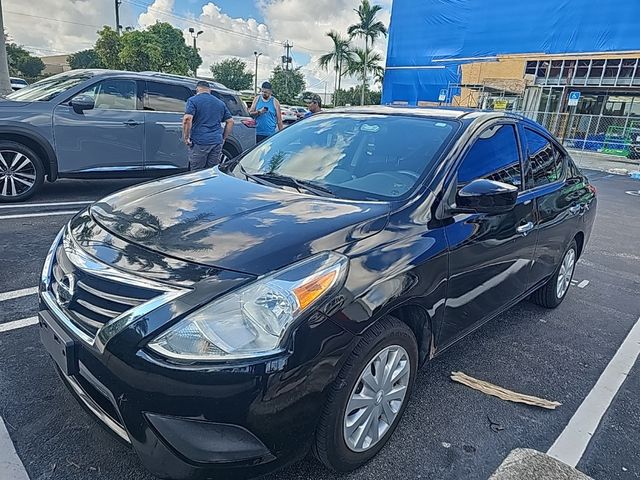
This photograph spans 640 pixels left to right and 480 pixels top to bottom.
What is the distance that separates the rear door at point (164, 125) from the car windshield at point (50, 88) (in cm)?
87

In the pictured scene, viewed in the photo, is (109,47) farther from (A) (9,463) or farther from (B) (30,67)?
(A) (9,463)

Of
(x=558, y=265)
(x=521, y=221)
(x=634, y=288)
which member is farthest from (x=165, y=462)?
(x=634, y=288)

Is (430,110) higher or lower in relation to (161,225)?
higher

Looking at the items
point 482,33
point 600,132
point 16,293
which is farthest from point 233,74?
point 16,293

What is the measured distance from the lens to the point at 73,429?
7.36 ft

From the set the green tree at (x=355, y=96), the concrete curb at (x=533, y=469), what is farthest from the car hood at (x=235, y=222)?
the green tree at (x=355, y=96)

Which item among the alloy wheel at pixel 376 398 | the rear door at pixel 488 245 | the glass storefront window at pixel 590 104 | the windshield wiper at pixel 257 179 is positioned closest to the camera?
the alloy wheel at pixel 376 398

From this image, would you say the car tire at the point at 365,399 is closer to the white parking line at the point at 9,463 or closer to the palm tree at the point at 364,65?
the white parking line at the point at 9,463

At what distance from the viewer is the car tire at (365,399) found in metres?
1.90

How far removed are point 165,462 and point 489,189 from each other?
6.47 feet

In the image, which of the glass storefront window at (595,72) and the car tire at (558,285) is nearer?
the car tire at (558,285)

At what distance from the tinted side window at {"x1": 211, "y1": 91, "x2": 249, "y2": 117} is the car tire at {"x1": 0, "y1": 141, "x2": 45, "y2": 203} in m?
2.98

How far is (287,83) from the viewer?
5828cm

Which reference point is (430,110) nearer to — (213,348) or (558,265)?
(558,265)
